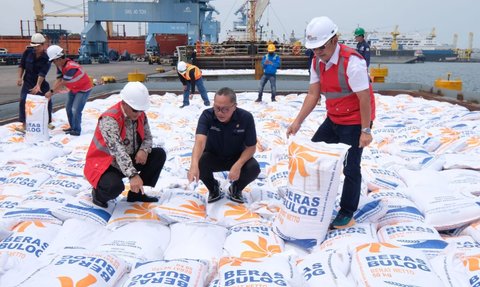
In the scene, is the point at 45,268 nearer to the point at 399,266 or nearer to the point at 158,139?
the point at 399,266

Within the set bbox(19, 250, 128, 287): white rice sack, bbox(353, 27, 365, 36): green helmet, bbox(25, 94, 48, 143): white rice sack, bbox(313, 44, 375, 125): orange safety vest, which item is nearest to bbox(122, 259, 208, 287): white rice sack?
bbox(19, 250, 128, 287): white rice sack

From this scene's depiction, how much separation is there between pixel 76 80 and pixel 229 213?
3.13 metres

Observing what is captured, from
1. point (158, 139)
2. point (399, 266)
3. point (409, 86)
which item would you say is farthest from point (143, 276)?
point (409, 86)

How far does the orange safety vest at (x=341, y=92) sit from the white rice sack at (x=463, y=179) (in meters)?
0.94

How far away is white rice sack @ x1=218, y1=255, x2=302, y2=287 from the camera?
1406 millimetres

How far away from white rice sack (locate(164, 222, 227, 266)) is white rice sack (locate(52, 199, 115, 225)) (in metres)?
0.41

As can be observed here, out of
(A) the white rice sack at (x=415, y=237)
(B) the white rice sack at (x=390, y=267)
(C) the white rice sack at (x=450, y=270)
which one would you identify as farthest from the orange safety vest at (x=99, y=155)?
(C) the white rice sack at (x=450, y=270)

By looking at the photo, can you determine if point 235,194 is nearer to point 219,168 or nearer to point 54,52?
point 219,168

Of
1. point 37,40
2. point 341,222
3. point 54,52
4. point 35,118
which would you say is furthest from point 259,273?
point 37,40

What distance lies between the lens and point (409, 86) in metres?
9.23

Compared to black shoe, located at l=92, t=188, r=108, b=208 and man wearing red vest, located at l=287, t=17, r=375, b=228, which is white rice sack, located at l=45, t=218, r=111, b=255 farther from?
man wearing red vest, located at l=287, t=17, r=375, b=228

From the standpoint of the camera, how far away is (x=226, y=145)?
2.51 m

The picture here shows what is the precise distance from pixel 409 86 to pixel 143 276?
29.5 feet

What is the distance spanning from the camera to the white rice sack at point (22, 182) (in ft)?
8.60
